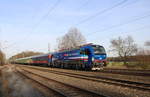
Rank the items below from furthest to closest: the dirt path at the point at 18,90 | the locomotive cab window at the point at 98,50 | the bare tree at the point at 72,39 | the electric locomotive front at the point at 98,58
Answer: the bare tree at the point at 72,39 → the locomotive cab window at the point at 98,50 → the electric locomotive front at the point at 98,58 → the dirt path at the point at 18,90

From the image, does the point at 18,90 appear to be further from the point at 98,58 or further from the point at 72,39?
the point at 72,39

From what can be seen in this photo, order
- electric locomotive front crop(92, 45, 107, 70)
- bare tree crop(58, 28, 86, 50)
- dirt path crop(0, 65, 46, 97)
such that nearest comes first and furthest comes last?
dirt path crop(0, 65, 46, 97) → electric locomotive front crop(92, 45, 107, 70) → bare tree crop(58, 28, 86, 50)

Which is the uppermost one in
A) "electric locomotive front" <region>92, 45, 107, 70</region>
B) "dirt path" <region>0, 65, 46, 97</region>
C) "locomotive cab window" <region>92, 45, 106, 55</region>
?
"locomotive cab window" <region>92, 45, 106, 55</region>

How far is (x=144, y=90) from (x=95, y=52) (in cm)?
1268

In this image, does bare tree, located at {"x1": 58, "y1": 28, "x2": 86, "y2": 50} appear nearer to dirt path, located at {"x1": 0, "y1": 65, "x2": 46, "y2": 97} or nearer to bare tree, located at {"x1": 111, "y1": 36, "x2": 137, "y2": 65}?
bare tree, located at {"x1": 111, "y1": 36, "x2": 137, "y2": 65}

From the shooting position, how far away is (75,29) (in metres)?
62.2

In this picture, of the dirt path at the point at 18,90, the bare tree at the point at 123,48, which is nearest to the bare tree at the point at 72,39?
the bare tree at the point at 123,48

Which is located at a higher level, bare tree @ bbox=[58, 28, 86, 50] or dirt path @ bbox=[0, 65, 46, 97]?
bare tree @ bbox=[58, 28, 86, 50]

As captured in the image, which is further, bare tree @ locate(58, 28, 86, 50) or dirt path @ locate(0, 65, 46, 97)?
bare tree @ locate(58, 28, 86, 50)

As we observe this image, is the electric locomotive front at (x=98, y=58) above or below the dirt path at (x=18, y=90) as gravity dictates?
above

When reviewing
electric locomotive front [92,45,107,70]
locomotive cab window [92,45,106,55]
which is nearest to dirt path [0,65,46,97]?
electric locomotive front [92,45,107,70]

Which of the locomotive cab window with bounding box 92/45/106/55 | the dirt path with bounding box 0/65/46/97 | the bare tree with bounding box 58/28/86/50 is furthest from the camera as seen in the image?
the bare tree with bounding box 58/28/86/50

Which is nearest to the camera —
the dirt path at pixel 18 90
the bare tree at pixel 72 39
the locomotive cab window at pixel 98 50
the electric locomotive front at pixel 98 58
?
the dirt path at pixel 18 90

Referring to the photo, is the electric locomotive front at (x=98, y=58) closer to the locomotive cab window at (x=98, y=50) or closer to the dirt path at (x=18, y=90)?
the locomotive cab window at (x=98, y=50)
